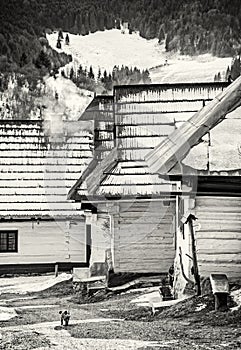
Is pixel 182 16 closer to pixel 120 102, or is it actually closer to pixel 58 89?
pixel 58 89

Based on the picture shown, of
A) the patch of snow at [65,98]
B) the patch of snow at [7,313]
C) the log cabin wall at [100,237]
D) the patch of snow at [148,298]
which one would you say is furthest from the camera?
the patch of snow at [65,98]

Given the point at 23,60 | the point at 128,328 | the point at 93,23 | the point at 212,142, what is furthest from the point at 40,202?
the point at 93,23

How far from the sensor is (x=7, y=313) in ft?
35.6

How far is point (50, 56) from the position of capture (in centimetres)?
5656

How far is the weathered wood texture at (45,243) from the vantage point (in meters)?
18.7

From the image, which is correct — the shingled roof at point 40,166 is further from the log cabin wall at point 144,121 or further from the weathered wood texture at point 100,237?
the log cabin wall at point 144,121

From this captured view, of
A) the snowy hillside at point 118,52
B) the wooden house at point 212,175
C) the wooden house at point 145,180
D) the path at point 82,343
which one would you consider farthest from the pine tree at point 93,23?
the path at point 82,343

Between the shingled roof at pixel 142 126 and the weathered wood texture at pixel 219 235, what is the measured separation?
10.5 ft

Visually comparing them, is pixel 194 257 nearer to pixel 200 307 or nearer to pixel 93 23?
pixel 200 307

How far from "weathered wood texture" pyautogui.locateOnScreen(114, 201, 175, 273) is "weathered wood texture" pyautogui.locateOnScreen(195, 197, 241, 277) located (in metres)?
3.73

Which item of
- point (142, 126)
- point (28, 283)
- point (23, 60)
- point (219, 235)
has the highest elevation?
point (23, 60)

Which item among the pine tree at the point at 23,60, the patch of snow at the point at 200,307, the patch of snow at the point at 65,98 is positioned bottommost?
the patch of snow at the point at 200,307

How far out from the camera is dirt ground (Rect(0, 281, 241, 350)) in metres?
7.32

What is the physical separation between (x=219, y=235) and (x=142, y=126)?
4487mm
